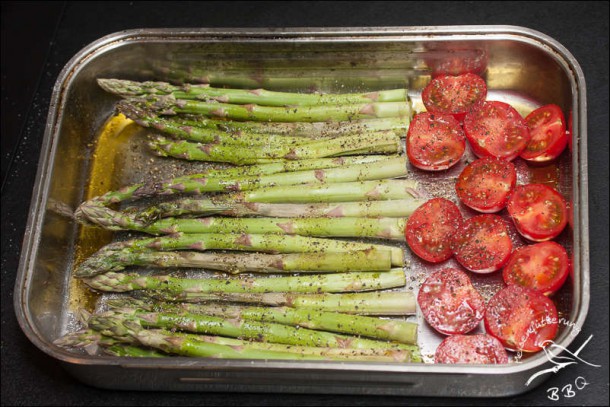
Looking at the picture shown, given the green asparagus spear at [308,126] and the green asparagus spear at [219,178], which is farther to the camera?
the green asparagus spear at [308,126]

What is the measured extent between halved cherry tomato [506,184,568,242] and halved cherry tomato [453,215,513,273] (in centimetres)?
11

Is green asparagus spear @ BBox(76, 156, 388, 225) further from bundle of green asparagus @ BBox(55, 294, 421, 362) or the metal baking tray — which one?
bundle of green asparagus @ BBox(55, 294, 421, 362)

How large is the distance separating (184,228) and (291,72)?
4.00ft

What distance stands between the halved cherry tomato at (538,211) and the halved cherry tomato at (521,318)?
356mm

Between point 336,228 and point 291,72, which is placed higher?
point 291,72

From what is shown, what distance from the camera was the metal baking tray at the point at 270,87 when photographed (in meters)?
3.49

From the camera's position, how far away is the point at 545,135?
399 centimetres

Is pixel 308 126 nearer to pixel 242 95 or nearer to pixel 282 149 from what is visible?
pixel 282 149

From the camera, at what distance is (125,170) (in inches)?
173

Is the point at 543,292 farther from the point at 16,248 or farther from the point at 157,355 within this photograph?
the point at 16,248

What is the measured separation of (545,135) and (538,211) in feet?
1.64

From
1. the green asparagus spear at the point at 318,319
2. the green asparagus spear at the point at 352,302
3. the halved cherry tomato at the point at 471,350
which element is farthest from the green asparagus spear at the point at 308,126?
the halved cherry tomato at the point at 471,350

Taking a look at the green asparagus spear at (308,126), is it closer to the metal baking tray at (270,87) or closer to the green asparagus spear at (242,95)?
the green asparagus spear at (242,95)

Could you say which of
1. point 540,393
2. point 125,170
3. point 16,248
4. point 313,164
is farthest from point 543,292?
point 16,248
